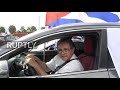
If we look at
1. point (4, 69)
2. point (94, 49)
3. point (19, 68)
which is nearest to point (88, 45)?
point (94, 49)

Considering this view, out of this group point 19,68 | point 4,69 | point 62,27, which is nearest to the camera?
point 4,69

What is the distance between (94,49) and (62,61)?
0.37 meters

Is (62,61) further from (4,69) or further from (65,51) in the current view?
(4,69)

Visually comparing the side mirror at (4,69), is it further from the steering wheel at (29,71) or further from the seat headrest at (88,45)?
the seat headrest at (88,45)

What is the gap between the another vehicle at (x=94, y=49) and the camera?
106 inches

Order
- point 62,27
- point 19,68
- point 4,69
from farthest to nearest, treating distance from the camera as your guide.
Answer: point 19,68 < point 62,27 < point 4,69

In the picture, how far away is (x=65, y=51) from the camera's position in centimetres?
306

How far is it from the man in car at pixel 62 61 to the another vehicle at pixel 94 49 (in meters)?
0.07

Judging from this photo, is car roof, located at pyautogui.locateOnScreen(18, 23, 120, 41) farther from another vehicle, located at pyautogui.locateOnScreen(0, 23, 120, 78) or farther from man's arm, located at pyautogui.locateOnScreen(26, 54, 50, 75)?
man's arm, located at pyautogui.locateOnScreen(26, 54, 50, 75)

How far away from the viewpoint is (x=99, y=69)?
8.99ft

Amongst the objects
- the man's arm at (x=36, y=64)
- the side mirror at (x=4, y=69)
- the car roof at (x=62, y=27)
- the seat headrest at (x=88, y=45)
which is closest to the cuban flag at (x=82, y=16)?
the seat headrest at (x=88, y=45)

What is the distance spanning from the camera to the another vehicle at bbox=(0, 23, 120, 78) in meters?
2.70

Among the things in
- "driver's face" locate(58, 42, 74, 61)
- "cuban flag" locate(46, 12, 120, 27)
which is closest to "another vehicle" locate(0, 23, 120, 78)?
"driver's face" locate(58, 42, 74, 61)

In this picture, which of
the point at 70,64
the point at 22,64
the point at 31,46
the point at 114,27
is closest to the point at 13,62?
the point at 22,64
